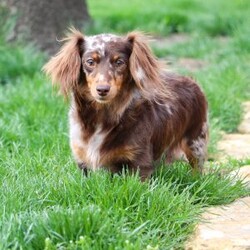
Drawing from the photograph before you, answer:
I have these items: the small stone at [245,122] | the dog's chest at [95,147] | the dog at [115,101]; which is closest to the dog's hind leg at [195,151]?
the dog at [115,101]

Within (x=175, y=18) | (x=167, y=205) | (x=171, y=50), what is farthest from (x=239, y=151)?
(x=175, y=18)

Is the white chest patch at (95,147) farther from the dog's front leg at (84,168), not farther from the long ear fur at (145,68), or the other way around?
the long ear fur at (145,68)

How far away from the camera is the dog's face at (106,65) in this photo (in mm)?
4078

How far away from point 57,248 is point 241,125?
3.50 metres

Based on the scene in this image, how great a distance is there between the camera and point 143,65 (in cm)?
430

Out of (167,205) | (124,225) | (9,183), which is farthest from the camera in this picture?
(9,183)

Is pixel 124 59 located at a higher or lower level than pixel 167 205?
higher

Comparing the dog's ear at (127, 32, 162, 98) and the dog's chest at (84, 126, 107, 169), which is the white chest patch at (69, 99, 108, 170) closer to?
the dog's chest at (84, 126, 107, 169)

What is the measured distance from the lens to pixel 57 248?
337 cm

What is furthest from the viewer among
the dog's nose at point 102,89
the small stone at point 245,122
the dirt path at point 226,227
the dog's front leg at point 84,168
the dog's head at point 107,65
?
the small stone at point 245,122

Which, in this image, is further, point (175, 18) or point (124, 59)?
point (175, 18)

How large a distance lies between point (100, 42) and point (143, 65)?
299 mm

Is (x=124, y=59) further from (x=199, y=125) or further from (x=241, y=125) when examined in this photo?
(x=241, y=125)

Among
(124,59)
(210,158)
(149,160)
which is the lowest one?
(210,158)
